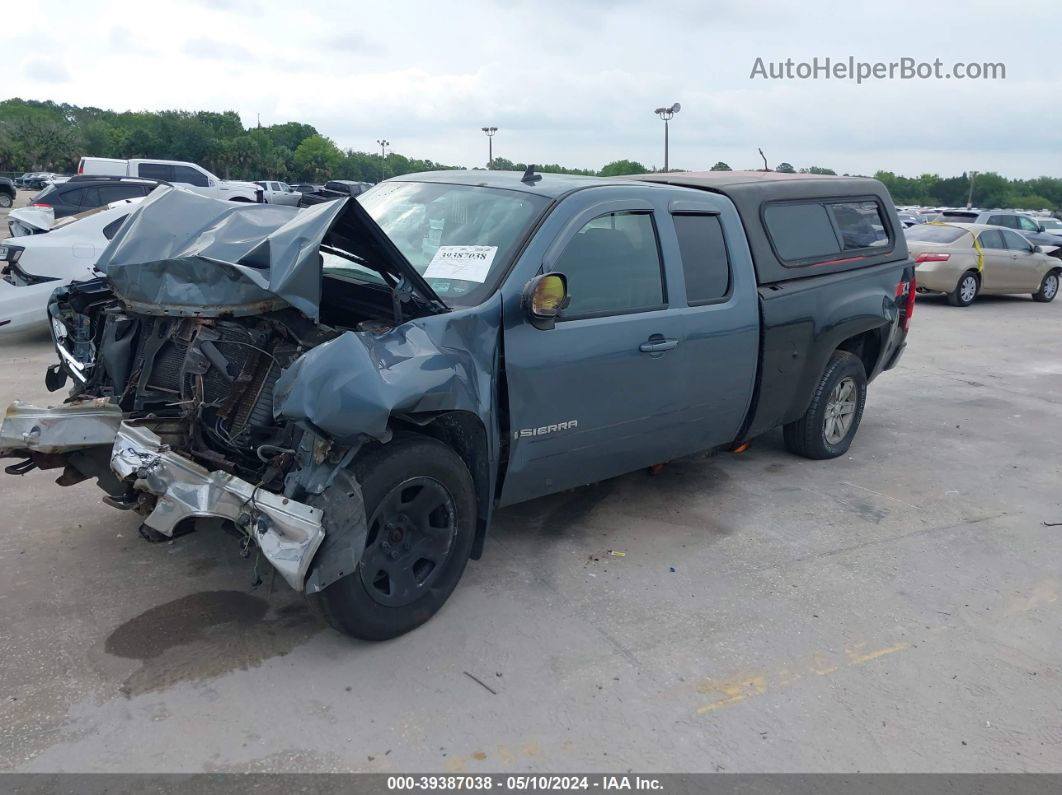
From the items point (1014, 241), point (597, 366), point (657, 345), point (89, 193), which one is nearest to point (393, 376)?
point (597, 366)

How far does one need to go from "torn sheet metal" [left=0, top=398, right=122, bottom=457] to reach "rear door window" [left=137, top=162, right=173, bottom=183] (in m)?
23.3

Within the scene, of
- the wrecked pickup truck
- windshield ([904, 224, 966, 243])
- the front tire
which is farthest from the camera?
windshield ([904, 224, 966, 243])

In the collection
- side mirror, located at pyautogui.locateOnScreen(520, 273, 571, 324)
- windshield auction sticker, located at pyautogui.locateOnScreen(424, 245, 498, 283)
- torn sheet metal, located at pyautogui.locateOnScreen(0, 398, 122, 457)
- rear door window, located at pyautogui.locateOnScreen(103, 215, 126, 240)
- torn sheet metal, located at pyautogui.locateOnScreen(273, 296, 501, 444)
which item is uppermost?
rear door window, located at pyautogui.locateOnScreen(103, 215, 126, 240)

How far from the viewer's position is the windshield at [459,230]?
161 inches

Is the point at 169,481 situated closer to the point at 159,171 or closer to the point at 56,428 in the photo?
the point at 56,428

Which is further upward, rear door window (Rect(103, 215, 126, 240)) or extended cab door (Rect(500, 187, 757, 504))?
rear door window (Rect(103, 215, 126, 240))

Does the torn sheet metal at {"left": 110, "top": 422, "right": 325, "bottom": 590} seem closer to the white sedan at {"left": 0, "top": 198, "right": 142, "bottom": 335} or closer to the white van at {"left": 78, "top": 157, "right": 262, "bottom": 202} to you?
the white sedan at {"left": 0, "top": 198, "right": 142, "bottom": 335}

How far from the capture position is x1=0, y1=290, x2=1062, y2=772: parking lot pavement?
3082 millimetres

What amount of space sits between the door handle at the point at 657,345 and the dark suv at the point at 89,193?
1417 cm

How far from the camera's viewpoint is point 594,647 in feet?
12.3

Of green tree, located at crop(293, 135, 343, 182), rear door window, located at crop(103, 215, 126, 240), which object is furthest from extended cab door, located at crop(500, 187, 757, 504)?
green tree, located at crop(293, 135, 343, 182)

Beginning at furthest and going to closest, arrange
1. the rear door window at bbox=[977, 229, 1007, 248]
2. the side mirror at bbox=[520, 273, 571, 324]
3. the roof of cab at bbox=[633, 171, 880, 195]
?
the rear door window at bbox=[977, 229, 1007, 248] < the roof of cab at bbox=[633, 171, 880, 195] < the side mirror at bbox=[520, 273, 571, 324]

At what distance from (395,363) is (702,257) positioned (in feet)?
7.48

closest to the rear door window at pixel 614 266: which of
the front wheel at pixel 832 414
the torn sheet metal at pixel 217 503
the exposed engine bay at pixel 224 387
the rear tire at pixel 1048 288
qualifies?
the exposed engine bay at pixel 224 387
